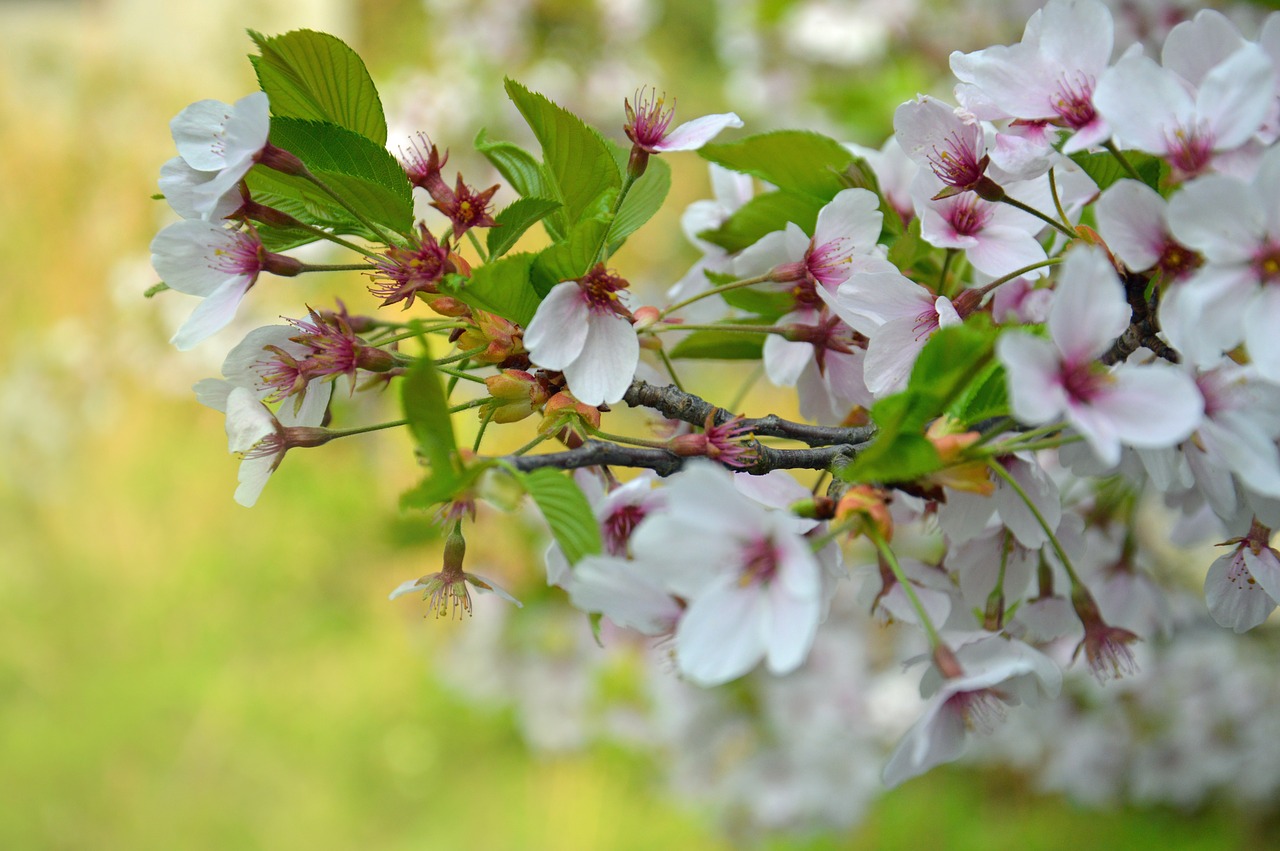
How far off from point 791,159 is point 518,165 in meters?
0.17

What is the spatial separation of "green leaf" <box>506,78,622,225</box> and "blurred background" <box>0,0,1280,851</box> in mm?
1047

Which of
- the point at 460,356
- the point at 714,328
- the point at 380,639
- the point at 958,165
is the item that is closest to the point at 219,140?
the point at 460,356

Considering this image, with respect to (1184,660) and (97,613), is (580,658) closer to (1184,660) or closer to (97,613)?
(1184,660)

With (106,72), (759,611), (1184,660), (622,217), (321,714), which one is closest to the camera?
(759,611)

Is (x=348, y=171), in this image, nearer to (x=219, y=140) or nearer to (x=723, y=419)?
(x=219, y=140)

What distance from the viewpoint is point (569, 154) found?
459mm

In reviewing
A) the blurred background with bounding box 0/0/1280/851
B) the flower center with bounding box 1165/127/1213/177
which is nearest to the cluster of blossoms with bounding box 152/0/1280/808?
the flower center with bounding box 1165/127/1213/177

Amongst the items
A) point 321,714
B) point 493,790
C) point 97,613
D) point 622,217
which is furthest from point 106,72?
point 622,217

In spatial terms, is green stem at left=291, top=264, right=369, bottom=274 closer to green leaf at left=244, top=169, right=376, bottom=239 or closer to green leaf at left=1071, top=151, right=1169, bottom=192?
green leaf at left=244, top=169, right=376, bottom=239

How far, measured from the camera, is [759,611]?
13.5 inches

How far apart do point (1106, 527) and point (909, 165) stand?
1.14 feet

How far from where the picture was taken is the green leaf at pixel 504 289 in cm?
42

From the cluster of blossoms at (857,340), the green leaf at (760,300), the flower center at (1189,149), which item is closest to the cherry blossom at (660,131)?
the cluster of blossoms at (857,340)

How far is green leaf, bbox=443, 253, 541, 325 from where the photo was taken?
1.38ft
